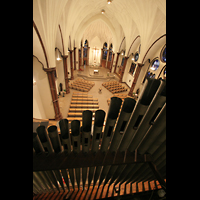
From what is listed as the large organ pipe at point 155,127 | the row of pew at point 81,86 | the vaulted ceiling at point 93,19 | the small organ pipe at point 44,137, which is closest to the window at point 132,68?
the vaulted ceiling at point 93,19

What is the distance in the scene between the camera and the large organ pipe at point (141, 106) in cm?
179

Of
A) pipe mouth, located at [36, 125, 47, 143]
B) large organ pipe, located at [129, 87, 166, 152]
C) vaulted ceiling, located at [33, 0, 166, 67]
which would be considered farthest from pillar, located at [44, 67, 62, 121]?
large organ pipe, located at [129, 87, 166, 152]

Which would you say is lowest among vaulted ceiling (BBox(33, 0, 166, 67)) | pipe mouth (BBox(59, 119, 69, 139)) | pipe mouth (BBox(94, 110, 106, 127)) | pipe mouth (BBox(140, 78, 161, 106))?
pipe mouth (BBox(59, 119, 69, 139))

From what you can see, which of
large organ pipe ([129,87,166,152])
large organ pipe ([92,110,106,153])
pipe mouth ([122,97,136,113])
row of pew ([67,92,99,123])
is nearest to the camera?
large organ pipe ([129,87,166,152])

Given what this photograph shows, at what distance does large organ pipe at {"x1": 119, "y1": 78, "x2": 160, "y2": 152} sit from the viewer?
1.79 meters

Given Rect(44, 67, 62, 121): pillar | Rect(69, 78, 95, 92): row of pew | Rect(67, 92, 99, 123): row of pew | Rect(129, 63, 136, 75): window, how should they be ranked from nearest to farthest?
1. Rect(44, 67, 62, 121): pillar
2. Rect(67, 92, 99, 123): row of pew
3. Rect(69, 78, 95, 92): row of pew
4. Rect(129, 63, 136, 75): window

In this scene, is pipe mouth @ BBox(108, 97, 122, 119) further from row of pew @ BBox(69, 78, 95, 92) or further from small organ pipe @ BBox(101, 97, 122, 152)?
row of pew @ BBox(69, 78, 95, 92)

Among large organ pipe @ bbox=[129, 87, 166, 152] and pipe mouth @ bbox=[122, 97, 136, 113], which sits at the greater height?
pipe mouth @ bbox=[122, 97, 136, 113]

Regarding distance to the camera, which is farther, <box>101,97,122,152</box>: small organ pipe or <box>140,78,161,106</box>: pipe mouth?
<box>101,97,122,152</box>: small organ pipe

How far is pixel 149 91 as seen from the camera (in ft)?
6.15
